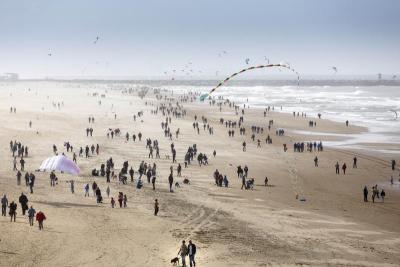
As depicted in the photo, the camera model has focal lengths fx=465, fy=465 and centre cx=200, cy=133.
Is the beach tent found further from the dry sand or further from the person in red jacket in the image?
the person in red jacket

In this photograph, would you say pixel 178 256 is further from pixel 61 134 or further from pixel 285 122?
pixel 285 122

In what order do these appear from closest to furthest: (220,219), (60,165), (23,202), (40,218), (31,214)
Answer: (40,218), (31,214), (23,202), (220,219), (60,165)

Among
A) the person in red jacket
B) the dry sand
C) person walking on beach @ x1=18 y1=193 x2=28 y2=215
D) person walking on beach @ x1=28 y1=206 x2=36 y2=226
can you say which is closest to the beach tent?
the dry sand

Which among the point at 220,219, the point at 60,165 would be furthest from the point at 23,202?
the point at 220,219

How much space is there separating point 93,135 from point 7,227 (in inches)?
1199

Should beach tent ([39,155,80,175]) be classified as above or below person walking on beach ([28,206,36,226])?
above

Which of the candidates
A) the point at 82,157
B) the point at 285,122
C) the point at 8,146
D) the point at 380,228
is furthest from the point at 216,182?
the point at 285,122

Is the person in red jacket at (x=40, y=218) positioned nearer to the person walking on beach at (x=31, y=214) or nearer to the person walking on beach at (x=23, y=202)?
the person walking on beach at (x=31, y=214)

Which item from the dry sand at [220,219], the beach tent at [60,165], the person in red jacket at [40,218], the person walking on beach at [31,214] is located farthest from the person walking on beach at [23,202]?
the beach tent at [60,165]

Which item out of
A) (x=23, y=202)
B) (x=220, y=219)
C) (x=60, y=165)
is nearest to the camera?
(x=23, y=202)

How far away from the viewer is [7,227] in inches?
637

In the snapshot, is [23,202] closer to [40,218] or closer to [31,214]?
[31,214]

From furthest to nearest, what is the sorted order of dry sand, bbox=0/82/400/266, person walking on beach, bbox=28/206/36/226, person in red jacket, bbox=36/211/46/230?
1. person walking on beach, bbox=28/206/36/226
2. person in red jacket, bbox=36/211/46/230
3. dry sand, bbox=0/82/400/266

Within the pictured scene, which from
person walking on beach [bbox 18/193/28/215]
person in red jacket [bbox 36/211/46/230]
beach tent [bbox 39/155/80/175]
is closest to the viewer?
person in red jacket [bbox 36/211/46/230]
